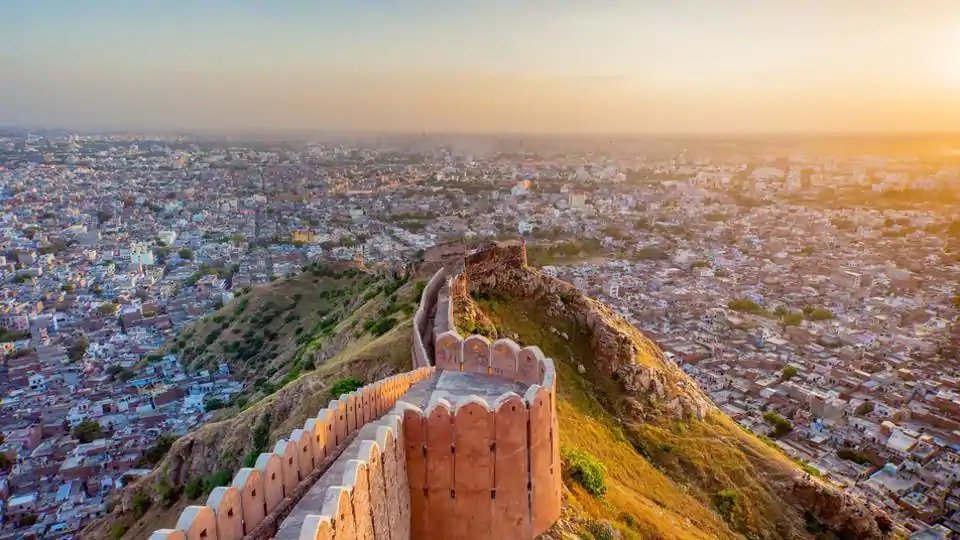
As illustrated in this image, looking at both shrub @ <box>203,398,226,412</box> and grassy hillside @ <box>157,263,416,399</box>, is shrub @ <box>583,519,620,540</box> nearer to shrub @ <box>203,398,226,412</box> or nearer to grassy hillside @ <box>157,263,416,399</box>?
grassy hillside @ <box>157,263,416,399</box>

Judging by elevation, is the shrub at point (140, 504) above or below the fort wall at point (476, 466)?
below

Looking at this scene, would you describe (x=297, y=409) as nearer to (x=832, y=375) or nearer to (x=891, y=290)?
(x=832, y=375)

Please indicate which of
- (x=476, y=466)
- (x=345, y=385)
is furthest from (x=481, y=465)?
(x=345, y=385)

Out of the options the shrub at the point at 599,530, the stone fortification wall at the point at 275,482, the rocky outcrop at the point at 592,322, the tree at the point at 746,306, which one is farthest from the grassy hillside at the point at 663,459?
the tree at the point at 746,306

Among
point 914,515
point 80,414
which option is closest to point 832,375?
point 914,515

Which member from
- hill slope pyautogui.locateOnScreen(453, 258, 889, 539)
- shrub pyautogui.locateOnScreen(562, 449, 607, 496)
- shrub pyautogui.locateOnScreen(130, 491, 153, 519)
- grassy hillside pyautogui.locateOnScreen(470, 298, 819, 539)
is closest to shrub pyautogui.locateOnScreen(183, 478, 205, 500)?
shrub pyautogui.locateOnScreen(130, 491, 153, 519)

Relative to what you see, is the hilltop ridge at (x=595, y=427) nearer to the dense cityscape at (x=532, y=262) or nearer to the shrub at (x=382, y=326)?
the shrub at (x=382, y=326)

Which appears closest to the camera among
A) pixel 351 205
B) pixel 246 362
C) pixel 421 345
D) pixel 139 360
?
pixel 421 345
